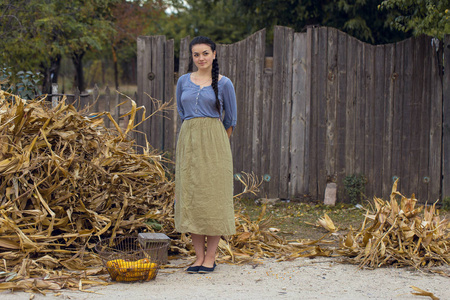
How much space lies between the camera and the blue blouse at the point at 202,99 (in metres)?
4.29

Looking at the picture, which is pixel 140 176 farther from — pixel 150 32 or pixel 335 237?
pixel 150 32

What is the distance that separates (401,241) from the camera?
15.0ft

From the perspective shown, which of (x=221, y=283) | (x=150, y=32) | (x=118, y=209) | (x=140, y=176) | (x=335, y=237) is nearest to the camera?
(x=221, y=283)

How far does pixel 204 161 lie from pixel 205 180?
0.15m

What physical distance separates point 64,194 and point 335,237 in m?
2.79

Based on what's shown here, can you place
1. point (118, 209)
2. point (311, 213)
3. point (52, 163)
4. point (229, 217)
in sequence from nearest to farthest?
point (229, 217) < point (52, 163) < point (118, 209) < point (311, 213)

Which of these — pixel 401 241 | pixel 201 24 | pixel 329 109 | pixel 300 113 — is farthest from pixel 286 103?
pixel 201 24

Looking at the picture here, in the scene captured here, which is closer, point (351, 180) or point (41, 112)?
point (41, 112)

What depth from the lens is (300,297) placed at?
12.0 ft

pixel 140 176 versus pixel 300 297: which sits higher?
pixel 140 176

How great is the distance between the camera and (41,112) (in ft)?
16.2

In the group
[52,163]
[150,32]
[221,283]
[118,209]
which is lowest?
[221,283]

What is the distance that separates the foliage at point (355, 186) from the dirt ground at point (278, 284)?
265cm

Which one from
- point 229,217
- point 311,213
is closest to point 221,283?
point 229,217
